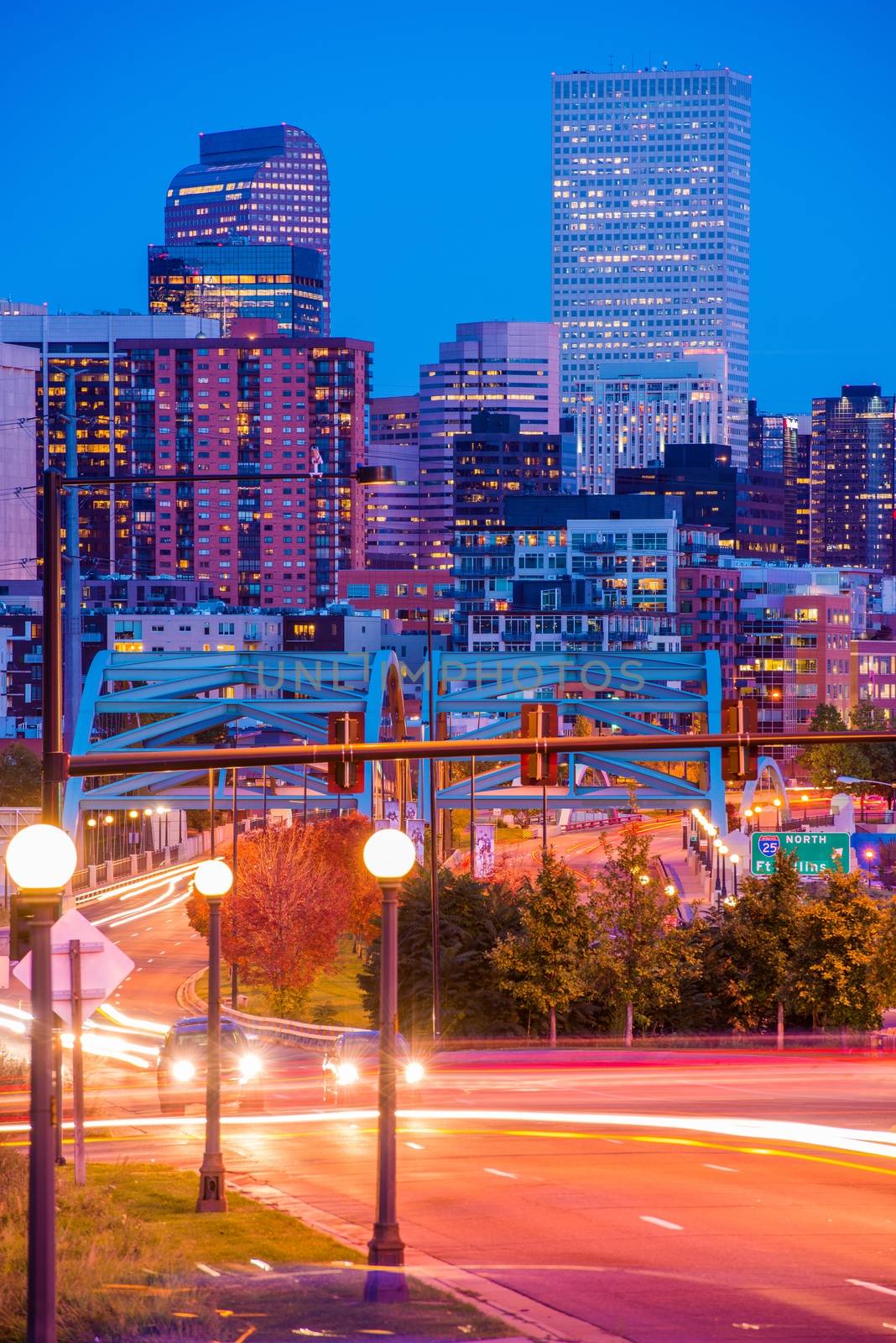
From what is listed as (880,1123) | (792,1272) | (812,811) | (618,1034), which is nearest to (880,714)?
(812,811)

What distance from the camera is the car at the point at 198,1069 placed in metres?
35.2

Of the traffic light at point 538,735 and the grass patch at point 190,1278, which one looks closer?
the grass patch at point 190,1278

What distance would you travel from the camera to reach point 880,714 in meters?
174

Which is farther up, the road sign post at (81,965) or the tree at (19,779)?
the road sign post at (81,965)

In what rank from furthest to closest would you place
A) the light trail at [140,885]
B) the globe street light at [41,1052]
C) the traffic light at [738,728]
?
the light trail at [140,885] → the traffic light at [738,728] → the globe street light at [41,1052]

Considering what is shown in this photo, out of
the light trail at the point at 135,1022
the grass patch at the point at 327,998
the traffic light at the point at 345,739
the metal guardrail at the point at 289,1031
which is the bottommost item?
the grass patch at the point at 327,998

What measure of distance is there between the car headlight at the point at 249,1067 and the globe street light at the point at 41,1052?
73.9 feet

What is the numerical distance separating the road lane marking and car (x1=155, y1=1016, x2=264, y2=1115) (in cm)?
1791

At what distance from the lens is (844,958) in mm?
47750

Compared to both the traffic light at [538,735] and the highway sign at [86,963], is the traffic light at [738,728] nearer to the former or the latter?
the traffic light at [538,735]

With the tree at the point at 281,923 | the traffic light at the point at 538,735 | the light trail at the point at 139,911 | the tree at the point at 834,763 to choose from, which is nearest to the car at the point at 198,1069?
the traffic light at the point at 538,735

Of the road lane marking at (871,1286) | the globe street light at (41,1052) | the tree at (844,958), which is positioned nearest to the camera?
the globe street light at (41,1052)

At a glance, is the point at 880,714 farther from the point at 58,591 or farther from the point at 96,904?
the point at 58,591

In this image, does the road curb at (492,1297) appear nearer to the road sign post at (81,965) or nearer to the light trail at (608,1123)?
the road sign post at (81,965)
